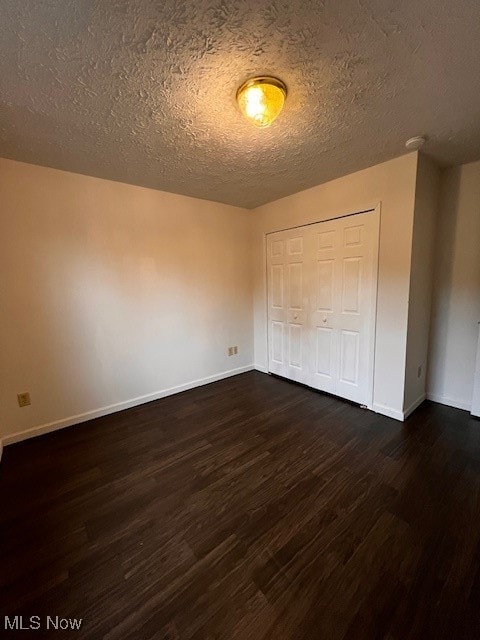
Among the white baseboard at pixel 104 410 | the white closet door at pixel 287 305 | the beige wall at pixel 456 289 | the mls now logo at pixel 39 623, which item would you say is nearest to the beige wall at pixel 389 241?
the white closet door at pixel 287 305

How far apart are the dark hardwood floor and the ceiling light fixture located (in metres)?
2.26

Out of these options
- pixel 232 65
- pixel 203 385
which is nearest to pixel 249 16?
pixel 232 65

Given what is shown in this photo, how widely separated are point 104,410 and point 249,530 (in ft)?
6.41

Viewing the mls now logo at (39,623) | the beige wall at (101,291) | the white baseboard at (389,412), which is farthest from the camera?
the white baseboard at (389,412)

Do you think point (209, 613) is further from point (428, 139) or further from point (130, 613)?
point (428, 139)

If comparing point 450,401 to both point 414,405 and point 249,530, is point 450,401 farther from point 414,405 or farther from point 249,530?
point 249,530

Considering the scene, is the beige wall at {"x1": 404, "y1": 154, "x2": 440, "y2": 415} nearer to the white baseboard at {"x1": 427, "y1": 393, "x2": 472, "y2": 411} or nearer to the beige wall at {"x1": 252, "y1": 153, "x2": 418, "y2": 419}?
the beige wall at {"x1": 252, "y1": 153, "x2": 418, "y2": 419}

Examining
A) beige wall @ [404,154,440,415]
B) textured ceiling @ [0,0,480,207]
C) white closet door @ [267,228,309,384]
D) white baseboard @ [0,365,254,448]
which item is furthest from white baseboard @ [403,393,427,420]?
textured ceiling @ [0,0,480,207]

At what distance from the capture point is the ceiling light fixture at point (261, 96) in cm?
131

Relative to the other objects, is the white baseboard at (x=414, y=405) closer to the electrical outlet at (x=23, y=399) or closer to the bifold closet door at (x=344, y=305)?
the bifold closet door at (x=344, y=305)

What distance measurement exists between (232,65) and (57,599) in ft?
8.39

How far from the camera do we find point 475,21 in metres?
1.02

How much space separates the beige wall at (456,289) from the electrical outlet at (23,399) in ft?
13.1

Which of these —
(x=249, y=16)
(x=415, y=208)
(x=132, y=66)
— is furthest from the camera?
(x=415, y=208)
